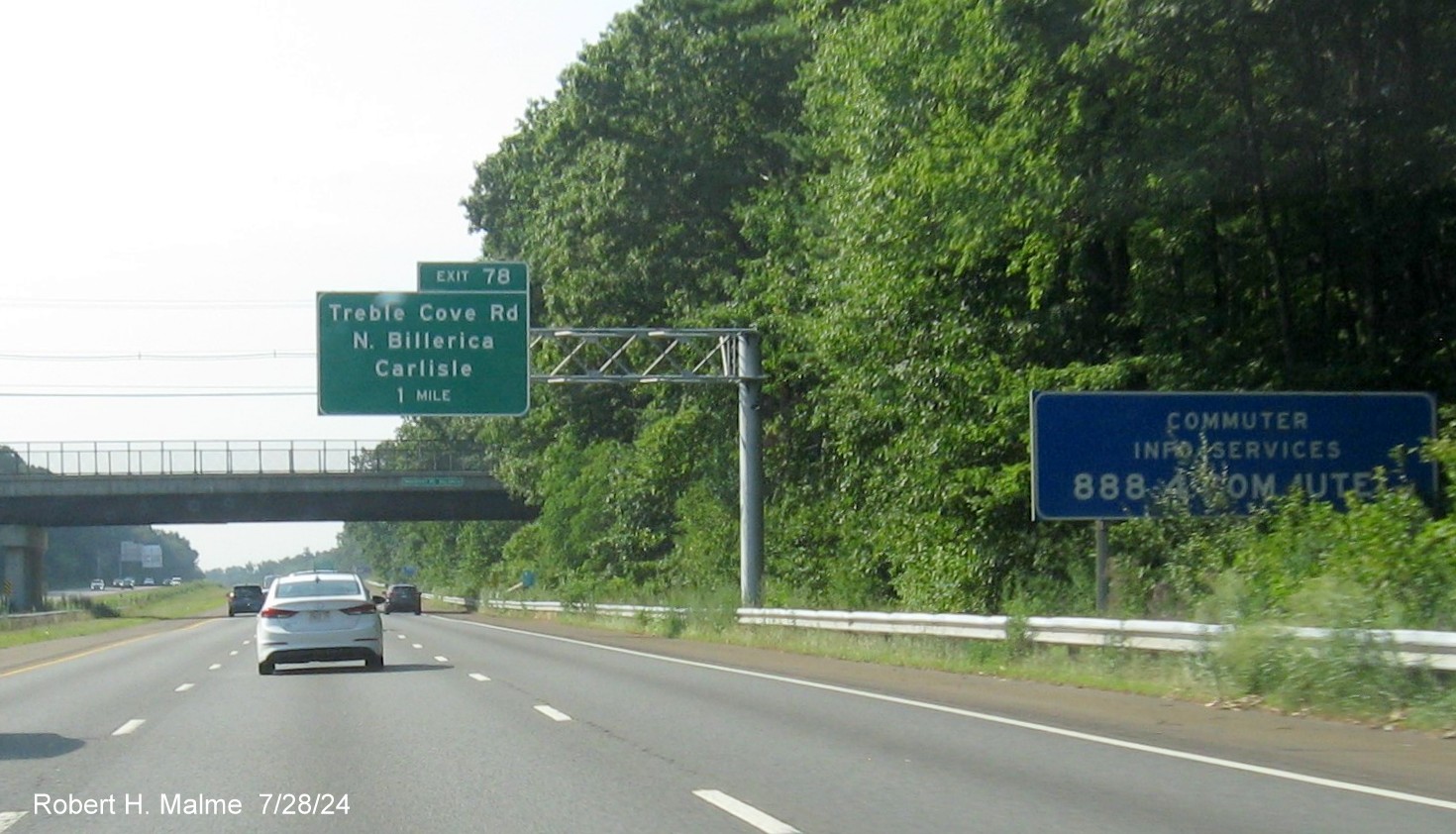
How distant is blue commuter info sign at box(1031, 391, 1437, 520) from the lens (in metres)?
22.2

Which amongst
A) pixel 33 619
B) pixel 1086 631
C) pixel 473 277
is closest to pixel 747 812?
pixel 1086 631

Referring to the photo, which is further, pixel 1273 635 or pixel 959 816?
pixel 1273 635

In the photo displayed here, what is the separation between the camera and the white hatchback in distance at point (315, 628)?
960 inches

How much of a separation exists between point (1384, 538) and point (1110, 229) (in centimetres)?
1125

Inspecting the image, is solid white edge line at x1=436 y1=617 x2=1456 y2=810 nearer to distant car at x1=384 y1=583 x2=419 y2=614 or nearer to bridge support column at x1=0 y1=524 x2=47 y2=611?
distant car at x1=384 y1=583 x2=419 y2=614

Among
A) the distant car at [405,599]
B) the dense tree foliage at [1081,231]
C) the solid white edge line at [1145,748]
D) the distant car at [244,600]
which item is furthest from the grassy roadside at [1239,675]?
the distant car at [244,600]

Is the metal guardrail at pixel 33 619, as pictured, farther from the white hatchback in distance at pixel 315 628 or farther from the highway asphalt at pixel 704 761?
the highway asphalt at pixel 704 761

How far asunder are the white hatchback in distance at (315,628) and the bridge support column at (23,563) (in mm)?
60445

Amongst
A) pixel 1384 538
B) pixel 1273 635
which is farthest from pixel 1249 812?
pixel 1384 538

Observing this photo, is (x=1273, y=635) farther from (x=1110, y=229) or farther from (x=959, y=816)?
(x=1110, y=229)

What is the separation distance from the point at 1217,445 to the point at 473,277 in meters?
17.1

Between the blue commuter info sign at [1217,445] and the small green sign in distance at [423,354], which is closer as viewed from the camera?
the blue commuter info sign at [1217,445]

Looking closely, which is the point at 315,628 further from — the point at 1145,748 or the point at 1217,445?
the point at 1145,748

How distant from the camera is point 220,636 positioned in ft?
151
